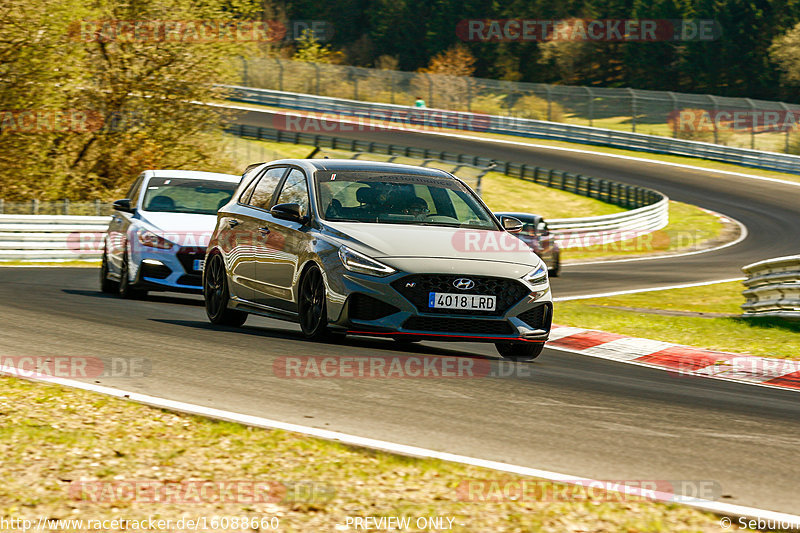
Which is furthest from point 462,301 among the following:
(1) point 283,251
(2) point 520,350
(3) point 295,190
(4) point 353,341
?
(3) point 295,190

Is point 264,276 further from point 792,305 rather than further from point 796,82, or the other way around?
point 796,82

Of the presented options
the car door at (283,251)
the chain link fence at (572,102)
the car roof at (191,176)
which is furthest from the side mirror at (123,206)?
the chain link fence at (572,102)

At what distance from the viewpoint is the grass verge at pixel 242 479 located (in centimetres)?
437

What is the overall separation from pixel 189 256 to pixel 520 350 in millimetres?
5261

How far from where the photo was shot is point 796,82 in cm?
Result: 7462

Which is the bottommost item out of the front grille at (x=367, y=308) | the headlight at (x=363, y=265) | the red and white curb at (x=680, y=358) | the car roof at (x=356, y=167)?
the red and white curb at (x=680, y=358)

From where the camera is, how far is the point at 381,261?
8875mm

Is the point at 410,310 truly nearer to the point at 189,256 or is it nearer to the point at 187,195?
the point at 189,256

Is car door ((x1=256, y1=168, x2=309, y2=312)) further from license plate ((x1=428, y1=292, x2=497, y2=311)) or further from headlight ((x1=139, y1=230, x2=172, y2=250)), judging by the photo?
headlight ((x1=139, y1=230, x2=172, y2=250))

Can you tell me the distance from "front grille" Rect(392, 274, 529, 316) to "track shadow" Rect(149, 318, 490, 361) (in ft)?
2.29

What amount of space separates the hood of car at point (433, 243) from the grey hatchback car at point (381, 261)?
12 millimetres

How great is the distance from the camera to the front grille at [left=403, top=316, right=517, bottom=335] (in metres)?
8.85

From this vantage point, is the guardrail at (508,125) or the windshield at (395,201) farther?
the guardrail at (508,125)

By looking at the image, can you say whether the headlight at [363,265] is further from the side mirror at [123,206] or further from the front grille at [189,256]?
the side mirror at [123,206]
